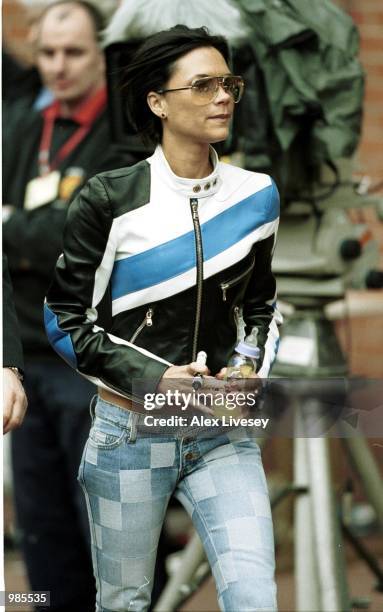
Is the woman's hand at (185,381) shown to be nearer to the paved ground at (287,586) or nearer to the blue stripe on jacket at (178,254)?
the blue stripe on jacket at (178,254)

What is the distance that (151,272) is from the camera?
11.4 ft

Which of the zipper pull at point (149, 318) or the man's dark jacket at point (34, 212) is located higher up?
the zipper pull at point (149, 318)

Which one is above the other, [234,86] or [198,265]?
[234,86]

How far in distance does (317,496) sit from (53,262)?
3.56 ft

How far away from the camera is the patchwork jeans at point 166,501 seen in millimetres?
3381

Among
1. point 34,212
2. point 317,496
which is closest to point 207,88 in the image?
point 34,212

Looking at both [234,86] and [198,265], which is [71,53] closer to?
[234,86]

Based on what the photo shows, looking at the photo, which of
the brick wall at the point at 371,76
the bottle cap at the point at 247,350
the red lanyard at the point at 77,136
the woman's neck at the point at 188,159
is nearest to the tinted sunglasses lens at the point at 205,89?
the woman's neck at the point at 188,159

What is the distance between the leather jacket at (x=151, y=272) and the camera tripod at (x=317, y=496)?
1.16 m

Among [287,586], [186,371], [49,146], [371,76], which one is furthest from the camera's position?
[287,586]

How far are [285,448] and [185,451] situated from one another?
195 centimetres

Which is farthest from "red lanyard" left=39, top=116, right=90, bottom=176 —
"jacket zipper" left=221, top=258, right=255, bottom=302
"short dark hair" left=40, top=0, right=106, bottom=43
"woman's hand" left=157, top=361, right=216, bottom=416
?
"woman's hand" left=157, top=361, right=216, bottom=416

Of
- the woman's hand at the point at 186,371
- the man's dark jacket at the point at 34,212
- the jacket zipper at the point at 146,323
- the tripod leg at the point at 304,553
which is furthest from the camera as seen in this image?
the tripod leg at the point at 304,553

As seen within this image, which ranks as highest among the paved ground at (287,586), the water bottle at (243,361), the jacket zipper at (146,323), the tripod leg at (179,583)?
the jacket zipper at (146,323)
